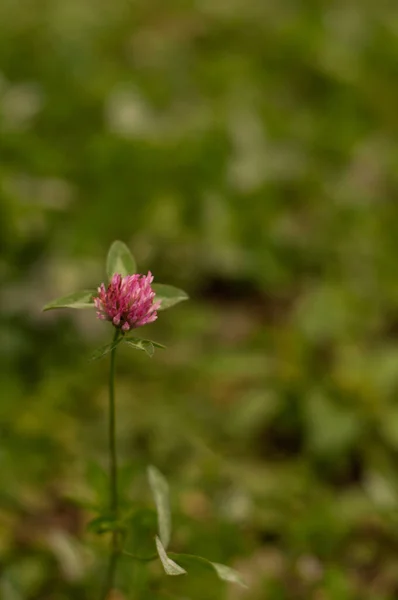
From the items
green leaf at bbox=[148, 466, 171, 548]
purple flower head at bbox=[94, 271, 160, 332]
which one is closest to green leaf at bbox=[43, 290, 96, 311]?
purple flower head at bbox=[94, 271, 160, 332]

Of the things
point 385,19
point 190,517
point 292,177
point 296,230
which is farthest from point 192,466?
point 385,19

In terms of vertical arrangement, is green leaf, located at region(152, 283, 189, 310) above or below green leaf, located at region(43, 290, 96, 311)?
above

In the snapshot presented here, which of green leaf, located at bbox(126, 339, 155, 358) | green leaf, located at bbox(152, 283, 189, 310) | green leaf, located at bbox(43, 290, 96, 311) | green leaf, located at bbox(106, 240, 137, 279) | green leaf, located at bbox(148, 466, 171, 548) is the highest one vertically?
green leaf, located at bbox(106, 240, 137, 279)

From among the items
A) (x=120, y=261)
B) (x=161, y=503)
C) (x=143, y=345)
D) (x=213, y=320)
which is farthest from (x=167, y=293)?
(x=213, y=320)

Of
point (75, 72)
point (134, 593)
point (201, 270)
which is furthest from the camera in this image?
point (75, 72)

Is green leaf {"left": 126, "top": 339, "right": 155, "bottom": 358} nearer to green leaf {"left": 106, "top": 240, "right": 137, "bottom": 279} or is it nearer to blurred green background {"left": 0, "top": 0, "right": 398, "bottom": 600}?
green leaf {"left": 106, "top": 240, "right": 137, "bottom": 279}

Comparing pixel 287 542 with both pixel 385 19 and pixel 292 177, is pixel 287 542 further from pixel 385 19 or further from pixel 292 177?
pixel 385 19

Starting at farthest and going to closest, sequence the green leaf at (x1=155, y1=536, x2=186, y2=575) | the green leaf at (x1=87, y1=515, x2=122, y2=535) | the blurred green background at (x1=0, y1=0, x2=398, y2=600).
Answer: the blurred green background at (x1=0, y1=0, x2=398, y2=600) < the green leaf at (x1=87, y1=515, x2=122, y2=535) < the green leaf at (x1=155, y1=536, x2=186, y2=575)
